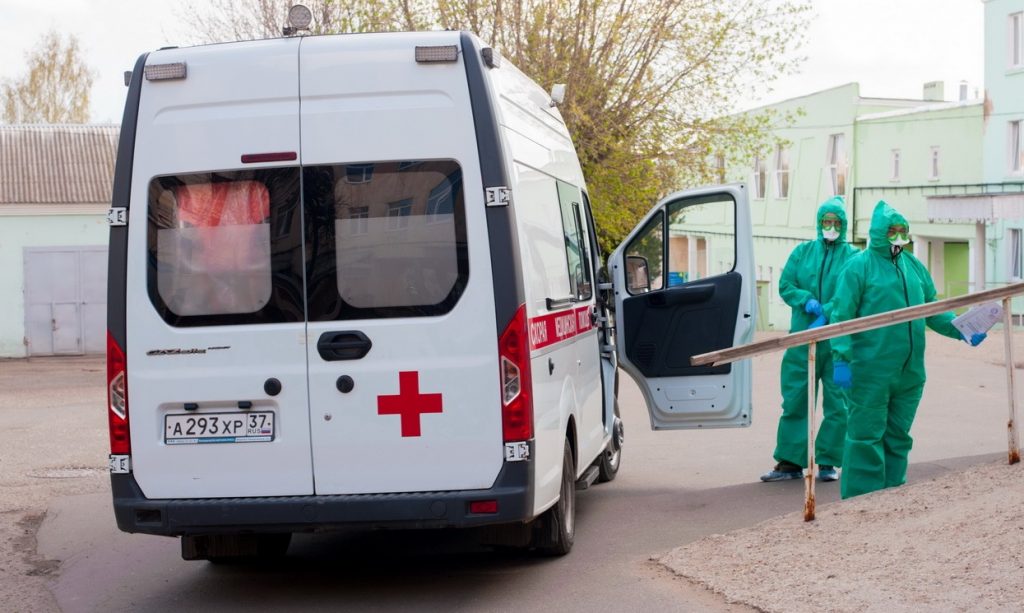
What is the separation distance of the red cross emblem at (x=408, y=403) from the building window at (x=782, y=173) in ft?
140

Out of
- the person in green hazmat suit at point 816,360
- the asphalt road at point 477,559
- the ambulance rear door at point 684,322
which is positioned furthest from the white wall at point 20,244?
the person in green hazmat suit at point 816,360

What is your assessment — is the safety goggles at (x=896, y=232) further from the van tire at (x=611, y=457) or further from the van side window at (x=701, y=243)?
the van side window at (x=701, y=243)

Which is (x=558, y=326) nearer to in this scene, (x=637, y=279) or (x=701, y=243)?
(x=637, y=279)

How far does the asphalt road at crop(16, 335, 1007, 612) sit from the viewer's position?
266 inches

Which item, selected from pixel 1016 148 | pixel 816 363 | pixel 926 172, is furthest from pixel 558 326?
pixel 926 172

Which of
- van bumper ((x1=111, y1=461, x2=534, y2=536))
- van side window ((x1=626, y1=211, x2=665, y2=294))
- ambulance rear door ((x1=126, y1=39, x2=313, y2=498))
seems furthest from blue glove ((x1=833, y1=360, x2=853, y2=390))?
ambulance rear door ((x1=126, y1=39, x2=313, y2=498))

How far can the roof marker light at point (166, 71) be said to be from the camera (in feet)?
21.5

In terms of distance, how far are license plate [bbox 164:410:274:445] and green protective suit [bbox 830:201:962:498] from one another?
12.1ft

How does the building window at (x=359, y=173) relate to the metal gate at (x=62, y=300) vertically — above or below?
above

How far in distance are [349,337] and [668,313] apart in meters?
3.59

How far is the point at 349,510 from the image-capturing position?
638 cm

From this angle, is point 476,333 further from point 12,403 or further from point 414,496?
point 12,403

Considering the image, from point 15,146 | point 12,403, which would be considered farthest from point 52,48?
point 12,403

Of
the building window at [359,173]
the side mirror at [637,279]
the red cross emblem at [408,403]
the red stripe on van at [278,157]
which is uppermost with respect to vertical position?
the red stripe on van at [278,157]
